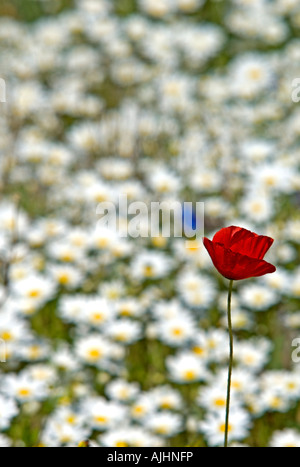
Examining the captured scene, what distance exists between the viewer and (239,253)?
1.14 metres

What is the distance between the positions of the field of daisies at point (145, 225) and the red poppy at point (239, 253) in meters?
0.57

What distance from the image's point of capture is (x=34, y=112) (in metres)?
3.36

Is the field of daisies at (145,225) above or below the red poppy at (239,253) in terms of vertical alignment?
above

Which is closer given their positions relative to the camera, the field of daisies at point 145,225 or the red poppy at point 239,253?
the red poppy at point 239,253

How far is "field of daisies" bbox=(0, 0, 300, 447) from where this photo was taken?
1803mm

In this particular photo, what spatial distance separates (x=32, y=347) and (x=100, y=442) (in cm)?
42

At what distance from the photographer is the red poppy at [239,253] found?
1.14 meters

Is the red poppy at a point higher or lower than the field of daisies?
lower

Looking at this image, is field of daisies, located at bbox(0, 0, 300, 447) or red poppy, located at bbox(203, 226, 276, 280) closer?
red poppy, located at bbox(203, 226, 276, 280)

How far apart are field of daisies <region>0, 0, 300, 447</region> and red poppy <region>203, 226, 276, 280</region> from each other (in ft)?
1.88

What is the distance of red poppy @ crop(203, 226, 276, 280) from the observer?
3.73 ft

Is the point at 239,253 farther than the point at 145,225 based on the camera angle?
No

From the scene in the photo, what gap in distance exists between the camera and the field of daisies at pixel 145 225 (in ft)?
5.91

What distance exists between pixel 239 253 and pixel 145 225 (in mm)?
1386
